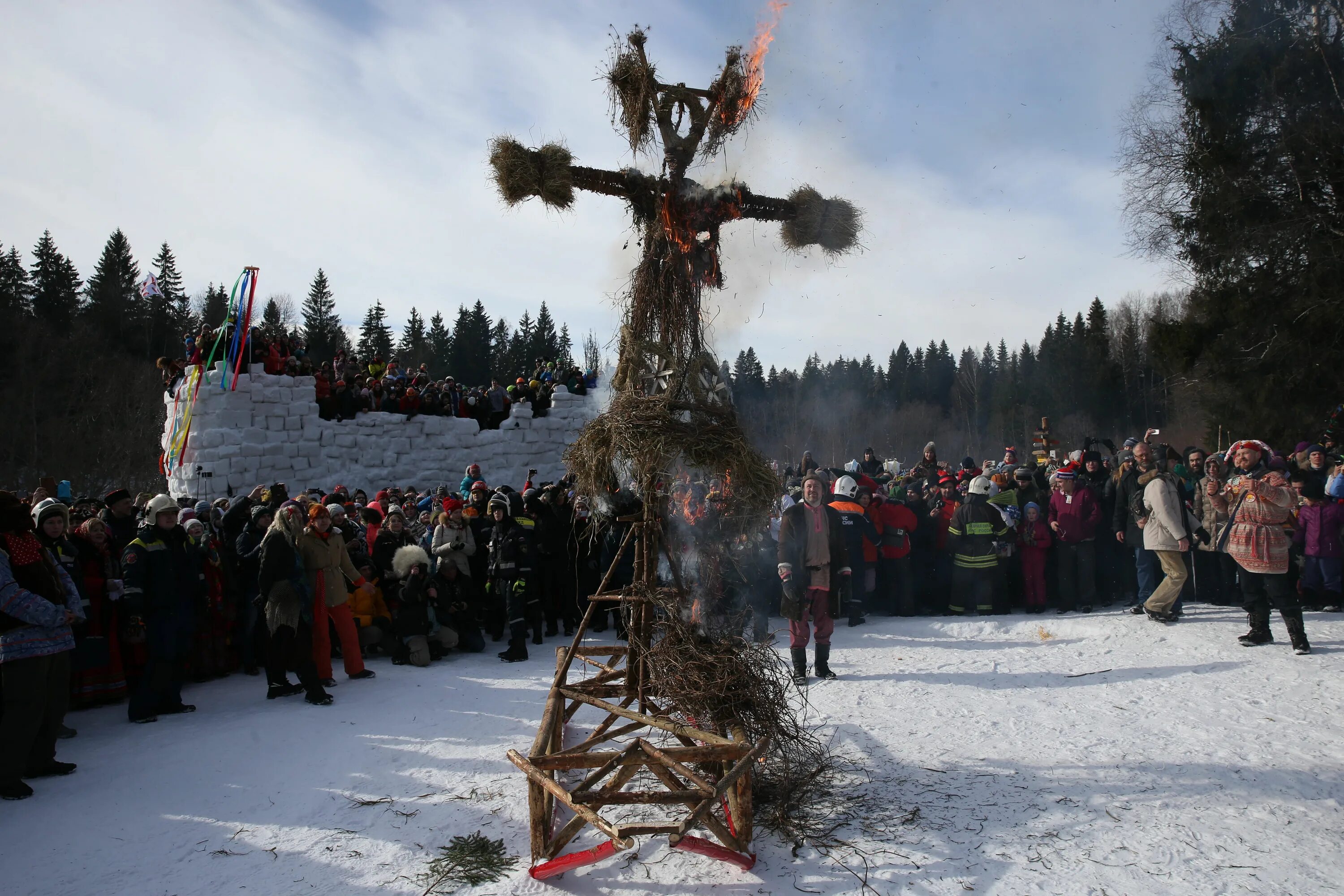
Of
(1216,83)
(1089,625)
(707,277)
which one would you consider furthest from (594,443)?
(1216,83)

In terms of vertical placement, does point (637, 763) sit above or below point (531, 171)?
below

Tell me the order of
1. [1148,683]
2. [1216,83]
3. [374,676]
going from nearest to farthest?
1. [1148,683]
2. [374,676]
3. [1216,83]

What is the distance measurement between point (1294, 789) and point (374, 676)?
720 centimetres

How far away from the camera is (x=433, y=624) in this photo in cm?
828

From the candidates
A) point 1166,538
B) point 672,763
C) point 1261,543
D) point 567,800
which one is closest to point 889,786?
point 672,763

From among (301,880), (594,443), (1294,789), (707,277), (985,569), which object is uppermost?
(707,277)

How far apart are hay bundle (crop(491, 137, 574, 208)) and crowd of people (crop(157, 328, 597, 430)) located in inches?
377

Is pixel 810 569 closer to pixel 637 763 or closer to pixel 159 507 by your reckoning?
pixel 637 763

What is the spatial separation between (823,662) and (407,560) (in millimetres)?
4525

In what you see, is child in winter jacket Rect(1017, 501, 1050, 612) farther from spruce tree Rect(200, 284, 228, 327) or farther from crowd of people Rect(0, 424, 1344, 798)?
spruce tree Rect(200, 284, 228, 327)

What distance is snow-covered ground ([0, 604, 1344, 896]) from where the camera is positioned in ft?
12.0

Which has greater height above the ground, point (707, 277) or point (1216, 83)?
point (1216, 83)

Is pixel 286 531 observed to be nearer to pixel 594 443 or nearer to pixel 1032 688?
→ pixel 594 443

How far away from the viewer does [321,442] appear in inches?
597
